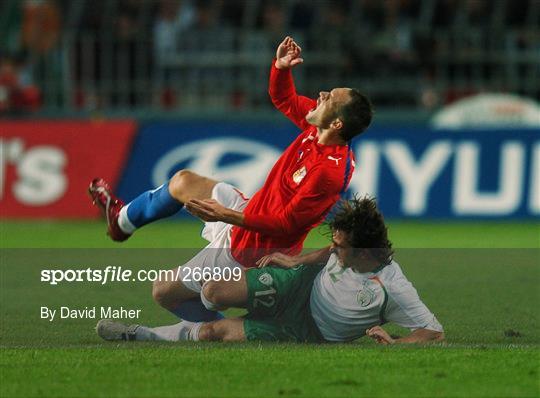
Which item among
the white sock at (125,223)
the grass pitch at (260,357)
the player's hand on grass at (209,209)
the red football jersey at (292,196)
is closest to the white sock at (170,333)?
the grass pitch at (260,357)

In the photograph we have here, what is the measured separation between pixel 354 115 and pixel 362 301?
1403 mm

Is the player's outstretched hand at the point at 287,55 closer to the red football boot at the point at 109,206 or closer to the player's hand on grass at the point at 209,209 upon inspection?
the player's hand on grass at the point at 209,209

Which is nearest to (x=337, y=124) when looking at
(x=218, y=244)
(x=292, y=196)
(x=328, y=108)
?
(x=328, y=108)

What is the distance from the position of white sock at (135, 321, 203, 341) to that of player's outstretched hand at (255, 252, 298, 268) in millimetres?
612

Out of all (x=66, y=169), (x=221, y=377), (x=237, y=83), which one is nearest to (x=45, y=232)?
(x=66, y=169)

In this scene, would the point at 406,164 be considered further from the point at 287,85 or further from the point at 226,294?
the point at 226,294

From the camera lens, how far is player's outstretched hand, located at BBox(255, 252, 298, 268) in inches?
358

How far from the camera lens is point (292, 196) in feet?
31.2

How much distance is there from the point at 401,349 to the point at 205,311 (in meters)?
1.41

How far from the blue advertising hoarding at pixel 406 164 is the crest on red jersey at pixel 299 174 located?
31.3ft

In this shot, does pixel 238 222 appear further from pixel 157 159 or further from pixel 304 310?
pixel 157 159

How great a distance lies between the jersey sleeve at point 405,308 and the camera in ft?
28.9

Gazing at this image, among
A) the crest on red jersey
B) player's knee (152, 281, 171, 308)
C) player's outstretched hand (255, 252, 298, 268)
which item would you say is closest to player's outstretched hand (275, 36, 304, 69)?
the crest on red jersey

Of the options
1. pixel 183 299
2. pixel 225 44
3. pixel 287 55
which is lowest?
pixel 183 299
